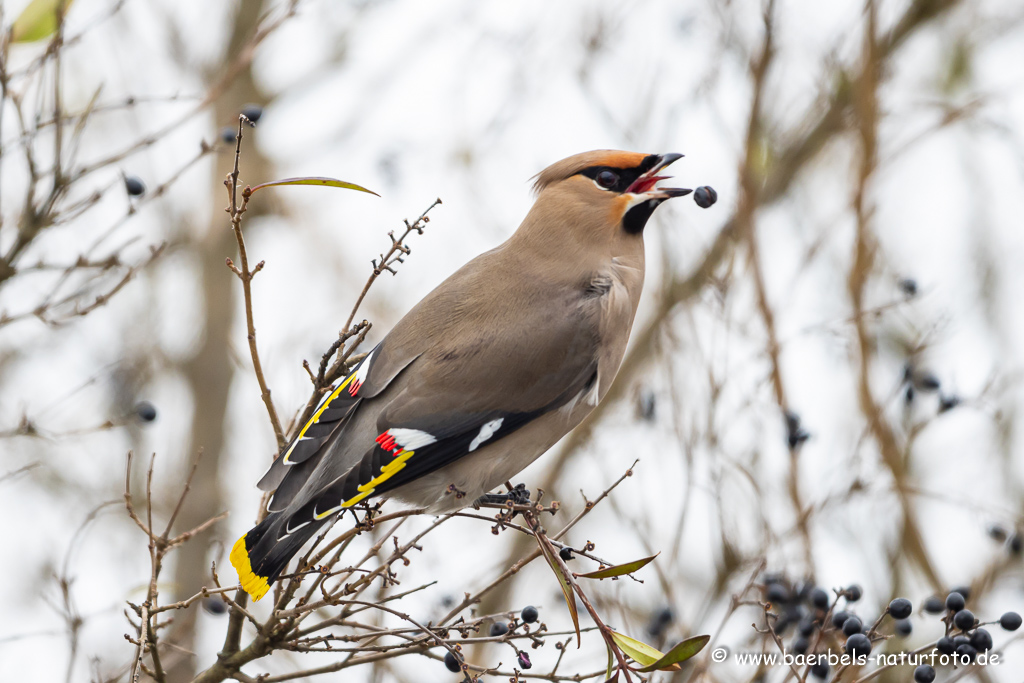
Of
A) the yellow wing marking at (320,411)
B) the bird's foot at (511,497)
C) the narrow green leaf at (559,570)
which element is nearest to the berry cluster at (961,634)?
the narrow green leaf at (559,570)

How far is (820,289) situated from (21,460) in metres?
5.18

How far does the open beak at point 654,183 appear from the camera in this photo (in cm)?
377

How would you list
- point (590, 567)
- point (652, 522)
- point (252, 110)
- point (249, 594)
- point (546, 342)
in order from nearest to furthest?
point (249, 594), point (546, 342), point (252, 110), point (652, 522), point (590, 567)

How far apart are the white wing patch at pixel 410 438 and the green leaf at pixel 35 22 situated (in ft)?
5.22

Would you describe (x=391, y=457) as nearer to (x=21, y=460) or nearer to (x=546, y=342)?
(x=546, y=342)

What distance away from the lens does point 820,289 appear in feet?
19.8

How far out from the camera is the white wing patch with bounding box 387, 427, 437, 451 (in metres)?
3.32

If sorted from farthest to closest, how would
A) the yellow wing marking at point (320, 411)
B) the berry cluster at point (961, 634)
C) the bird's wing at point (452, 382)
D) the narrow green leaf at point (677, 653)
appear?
the bird's wing at point (452, 382) → the yellow wing marking at point (320, 411) → the berry cluster at point (961, 634) → the narrow green leaf at point (677, 653)

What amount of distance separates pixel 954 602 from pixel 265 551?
1909 millimetres

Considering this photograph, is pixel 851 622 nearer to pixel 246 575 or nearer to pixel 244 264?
pixel 246 575

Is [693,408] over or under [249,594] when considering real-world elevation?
over

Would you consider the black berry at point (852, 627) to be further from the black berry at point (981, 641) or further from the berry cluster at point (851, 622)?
the black berry at point (981, 641)

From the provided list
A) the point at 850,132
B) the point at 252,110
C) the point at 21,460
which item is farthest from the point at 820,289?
the point at 21,460

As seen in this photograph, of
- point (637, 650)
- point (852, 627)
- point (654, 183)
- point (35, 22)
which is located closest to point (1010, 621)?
point (852, 627)
